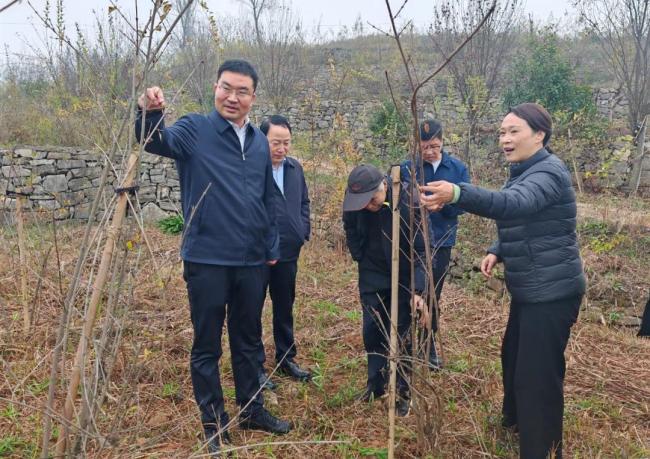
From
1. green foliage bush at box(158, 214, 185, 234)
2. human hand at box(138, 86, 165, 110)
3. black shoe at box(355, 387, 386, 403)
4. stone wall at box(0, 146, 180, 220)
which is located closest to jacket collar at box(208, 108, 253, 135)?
human hand at box(138, 86, 165, 110)

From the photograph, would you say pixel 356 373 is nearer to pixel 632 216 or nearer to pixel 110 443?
pixel 110 443

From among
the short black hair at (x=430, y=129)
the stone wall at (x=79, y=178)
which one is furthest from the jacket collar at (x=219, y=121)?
the stone wall at (x=79, y=178)

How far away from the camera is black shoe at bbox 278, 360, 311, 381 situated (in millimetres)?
3449

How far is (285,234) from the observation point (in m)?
3.34

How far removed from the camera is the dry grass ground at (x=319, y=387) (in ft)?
7.93

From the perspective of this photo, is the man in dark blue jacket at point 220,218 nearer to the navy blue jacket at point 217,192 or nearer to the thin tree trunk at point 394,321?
the navy blue jacket at point 217,192

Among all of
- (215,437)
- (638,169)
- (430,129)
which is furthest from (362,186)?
(638,169)

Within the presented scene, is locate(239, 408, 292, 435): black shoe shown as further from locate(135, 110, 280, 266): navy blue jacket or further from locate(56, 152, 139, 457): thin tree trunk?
locate(56, 152, 139, 457): thin tree trunk

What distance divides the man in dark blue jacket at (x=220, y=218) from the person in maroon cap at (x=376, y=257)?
22.4 inches

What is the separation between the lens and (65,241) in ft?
17.9

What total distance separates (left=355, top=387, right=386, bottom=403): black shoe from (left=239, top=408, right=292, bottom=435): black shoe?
0.56 metres

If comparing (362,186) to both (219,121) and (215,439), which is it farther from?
(215,439)

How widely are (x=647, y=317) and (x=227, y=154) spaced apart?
8.27 ft

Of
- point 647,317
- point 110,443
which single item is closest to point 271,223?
point 110,443
